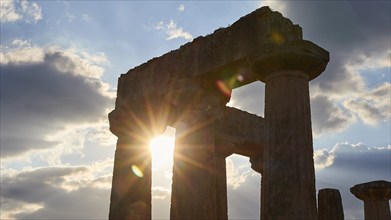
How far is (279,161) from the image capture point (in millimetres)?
9367

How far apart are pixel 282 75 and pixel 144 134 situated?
7112 millimetres

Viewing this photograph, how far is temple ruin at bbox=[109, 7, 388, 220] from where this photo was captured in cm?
938

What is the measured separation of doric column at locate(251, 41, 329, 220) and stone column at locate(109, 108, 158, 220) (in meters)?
6.47

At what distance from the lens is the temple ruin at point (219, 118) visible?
9.38 m

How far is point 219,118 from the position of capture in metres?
15.2

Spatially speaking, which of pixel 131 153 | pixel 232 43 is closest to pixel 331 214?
pixel 232 43

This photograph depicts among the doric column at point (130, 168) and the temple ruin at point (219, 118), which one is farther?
the doric column at point (130, 168)

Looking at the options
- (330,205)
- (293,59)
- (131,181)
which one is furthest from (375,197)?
(293,59)

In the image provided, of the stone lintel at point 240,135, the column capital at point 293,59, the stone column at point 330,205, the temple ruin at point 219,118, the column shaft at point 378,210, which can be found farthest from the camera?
the stone lintel at point 240,135

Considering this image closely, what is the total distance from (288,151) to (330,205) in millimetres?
5037

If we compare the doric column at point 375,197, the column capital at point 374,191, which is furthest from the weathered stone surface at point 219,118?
the doric column at point 375,197

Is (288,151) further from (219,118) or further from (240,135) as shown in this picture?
(240,135)

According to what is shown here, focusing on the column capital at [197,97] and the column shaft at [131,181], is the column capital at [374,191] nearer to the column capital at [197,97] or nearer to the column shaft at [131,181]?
the column capital at [197,97]

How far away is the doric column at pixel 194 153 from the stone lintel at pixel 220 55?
550 mm
